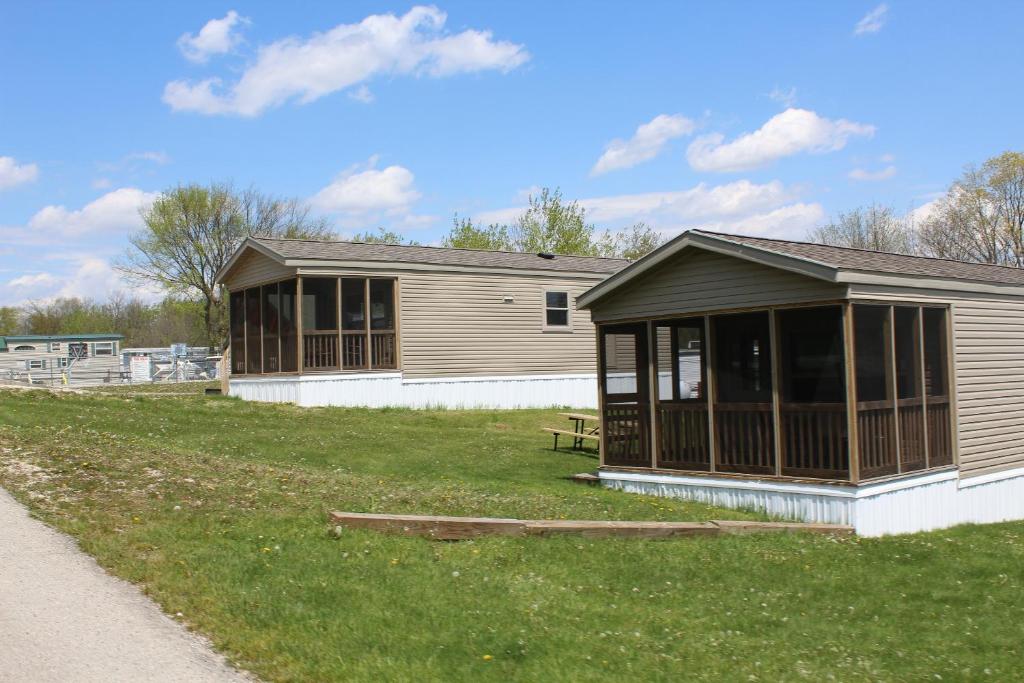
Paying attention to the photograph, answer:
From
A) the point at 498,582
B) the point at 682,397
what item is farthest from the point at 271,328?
the point at 498,582

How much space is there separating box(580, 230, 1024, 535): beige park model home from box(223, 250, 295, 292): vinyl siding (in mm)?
11303

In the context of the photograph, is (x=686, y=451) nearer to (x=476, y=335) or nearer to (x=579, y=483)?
(x=579, y=483)

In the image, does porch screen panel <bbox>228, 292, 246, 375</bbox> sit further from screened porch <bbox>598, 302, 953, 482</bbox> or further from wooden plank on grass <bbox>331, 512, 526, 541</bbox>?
wooden plank on grass <bbox>331, 512, 526, 541</bbox>

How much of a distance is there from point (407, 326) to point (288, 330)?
2.90 metres

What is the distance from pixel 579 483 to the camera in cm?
1398

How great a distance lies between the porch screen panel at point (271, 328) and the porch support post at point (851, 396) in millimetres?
15930

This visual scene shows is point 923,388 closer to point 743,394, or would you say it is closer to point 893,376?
point 893,376

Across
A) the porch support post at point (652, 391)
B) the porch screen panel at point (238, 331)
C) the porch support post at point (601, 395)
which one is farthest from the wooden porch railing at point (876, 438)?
the porch screen panel at point (238, 331)

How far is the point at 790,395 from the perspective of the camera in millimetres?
11734

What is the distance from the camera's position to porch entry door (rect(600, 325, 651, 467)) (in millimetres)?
13531

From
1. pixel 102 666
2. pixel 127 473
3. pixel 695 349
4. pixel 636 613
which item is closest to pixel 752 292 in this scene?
pixel 695 349

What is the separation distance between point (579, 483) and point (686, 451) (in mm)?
1783

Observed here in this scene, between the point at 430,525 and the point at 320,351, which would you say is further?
the point at 320,351

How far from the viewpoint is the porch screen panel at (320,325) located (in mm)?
22859
